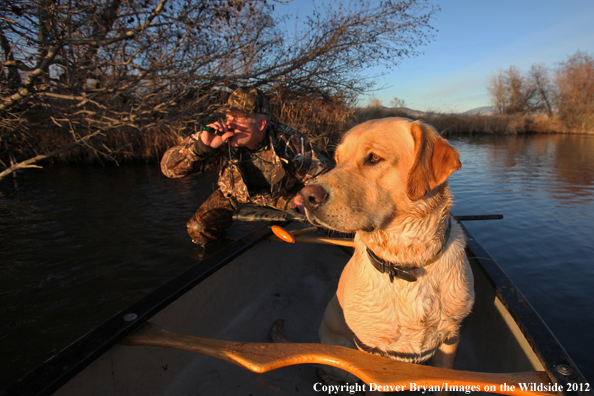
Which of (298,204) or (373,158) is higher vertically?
(373,158)

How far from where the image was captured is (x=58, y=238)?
5.95m

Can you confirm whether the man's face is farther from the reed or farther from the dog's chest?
the reed

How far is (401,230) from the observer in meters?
1.82

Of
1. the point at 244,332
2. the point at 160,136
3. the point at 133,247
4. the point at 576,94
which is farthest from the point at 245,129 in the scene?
the point at 576,94

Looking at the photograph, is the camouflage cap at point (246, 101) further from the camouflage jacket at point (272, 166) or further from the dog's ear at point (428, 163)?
the dog's ear at point (428, 163)

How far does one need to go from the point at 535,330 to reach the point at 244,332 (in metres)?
2.33

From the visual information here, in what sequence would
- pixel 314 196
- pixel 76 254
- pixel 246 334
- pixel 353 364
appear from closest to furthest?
pixel 353 364
pixel 314 196
pixel 246 334
pixel 76 254

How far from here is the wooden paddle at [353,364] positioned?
1441 millimetres

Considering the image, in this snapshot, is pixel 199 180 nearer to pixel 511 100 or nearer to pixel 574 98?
pixel 574 98

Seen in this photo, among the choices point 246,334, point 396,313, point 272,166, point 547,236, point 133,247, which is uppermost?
point 272,166

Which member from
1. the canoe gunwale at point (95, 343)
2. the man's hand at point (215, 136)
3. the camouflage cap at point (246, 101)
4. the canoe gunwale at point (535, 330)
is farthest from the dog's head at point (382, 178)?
the camouflage cap at point (246, 101)

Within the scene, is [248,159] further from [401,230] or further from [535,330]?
[535,330]

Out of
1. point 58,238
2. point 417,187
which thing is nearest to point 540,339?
point 417,187

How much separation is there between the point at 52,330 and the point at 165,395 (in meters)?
2.21
